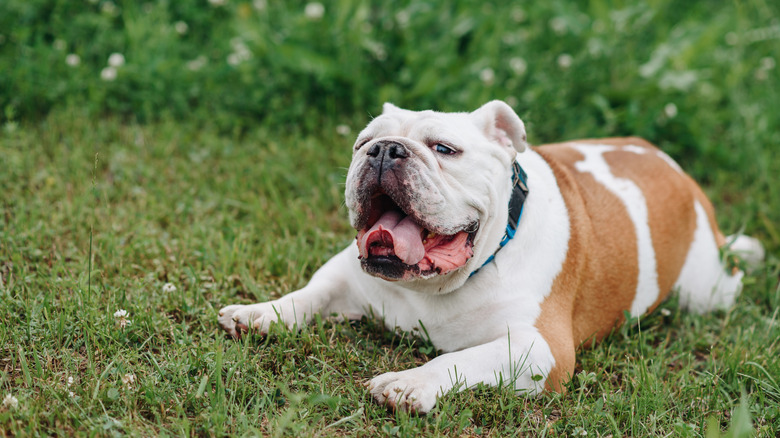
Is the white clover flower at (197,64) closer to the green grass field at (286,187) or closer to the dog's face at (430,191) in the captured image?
the green grass field at (286,187)

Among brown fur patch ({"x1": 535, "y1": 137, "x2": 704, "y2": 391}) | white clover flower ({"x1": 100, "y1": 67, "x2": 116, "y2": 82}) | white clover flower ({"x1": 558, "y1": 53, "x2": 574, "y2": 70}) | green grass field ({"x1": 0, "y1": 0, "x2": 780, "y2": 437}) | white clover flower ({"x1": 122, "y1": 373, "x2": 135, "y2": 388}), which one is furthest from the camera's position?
white clover flower ({"x1": 558, "y1": 53, "x2": 574, "y2": 70})

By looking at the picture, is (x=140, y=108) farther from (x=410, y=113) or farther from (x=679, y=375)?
(x=679, y=375)

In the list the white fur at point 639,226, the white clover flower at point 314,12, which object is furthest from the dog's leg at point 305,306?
the white clover flower at point 314,12

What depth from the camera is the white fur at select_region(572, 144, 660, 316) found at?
3738mm

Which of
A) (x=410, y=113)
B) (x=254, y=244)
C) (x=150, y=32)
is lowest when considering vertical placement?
(x=254, y=244)

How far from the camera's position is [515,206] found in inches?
127

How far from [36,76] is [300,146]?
1.91 meters

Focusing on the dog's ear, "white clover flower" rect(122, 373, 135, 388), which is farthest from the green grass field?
the dog's ear

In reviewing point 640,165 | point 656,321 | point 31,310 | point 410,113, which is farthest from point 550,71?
point 31,310

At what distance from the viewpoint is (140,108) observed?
17.6 ft

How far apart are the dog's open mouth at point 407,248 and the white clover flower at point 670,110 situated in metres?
3.15

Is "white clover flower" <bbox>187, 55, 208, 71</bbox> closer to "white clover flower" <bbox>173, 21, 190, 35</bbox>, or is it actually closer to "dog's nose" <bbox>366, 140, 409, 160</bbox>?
"white clover flower" <bbox>173, 21, 190, 35</bbox>

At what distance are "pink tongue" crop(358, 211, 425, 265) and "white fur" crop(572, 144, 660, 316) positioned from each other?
133 centimetres

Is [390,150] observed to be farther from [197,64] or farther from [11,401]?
[197,64]
